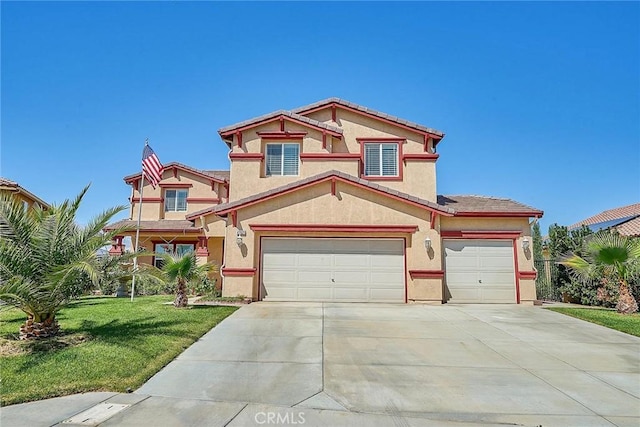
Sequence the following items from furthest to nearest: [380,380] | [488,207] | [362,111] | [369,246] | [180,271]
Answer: [362,111]
[488,207]
[369,246]
[180,271]
[380,380]

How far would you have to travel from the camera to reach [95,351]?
705 centimetres

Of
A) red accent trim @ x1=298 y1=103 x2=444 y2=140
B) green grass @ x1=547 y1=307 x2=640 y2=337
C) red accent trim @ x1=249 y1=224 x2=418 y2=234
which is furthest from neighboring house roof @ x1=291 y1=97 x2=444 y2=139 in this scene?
green grass @ x1=547 y1=307 x2=640 y2=337

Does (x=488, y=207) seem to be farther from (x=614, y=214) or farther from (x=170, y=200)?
(x=170, y=200)

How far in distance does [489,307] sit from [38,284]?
13170 mm

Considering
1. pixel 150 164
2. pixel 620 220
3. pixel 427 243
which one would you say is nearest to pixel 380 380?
pixel 427 243

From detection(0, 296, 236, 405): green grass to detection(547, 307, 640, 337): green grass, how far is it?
10.4 m

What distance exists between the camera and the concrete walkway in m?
4.78

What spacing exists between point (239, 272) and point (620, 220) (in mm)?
21470

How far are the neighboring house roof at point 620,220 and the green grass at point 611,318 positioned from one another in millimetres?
6828

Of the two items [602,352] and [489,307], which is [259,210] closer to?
[489,307]

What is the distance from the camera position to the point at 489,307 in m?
13.8

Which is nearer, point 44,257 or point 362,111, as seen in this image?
point 44,257

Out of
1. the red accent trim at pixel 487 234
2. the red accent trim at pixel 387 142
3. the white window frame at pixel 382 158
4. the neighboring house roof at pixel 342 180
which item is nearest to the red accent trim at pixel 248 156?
the neighboring house roof at pixel 342 180

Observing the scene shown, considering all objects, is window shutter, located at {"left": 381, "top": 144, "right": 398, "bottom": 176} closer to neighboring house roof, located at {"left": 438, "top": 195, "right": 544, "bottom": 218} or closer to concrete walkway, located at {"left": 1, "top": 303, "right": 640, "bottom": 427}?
neighboring house roof, located at {"left": 438, "top": 195, "right": 544, "bottom": 218}
